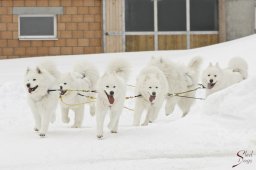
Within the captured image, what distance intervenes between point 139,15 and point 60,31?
256 cm

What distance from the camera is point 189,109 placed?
900 centimetres

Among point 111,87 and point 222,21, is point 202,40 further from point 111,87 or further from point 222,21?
point 111,87

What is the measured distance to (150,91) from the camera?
7.39 meters

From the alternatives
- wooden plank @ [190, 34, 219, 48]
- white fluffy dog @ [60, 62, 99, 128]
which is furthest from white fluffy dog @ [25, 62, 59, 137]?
wooden plank @ [190, 34, 219, 48]

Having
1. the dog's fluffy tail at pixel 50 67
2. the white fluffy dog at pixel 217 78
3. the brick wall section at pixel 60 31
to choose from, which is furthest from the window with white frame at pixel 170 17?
the dog's fluffy tail at pixel 50 67

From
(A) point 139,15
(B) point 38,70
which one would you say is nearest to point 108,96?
(B) point 38,70

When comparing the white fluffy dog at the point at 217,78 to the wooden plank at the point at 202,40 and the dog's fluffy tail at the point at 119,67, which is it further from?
the wooden plank at the point at 202,40

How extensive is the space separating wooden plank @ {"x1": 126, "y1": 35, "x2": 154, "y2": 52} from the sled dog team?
305 inches

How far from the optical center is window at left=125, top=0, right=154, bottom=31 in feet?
55.6

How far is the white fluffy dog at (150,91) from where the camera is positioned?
7418 mm

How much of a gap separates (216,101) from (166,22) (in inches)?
411

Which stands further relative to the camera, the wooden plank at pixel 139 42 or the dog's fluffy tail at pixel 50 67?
the wooden plank at pixel 139 42

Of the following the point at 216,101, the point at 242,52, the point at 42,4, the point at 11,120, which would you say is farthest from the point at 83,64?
the point at 42,4

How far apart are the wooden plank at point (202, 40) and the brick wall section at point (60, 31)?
10.2ft
